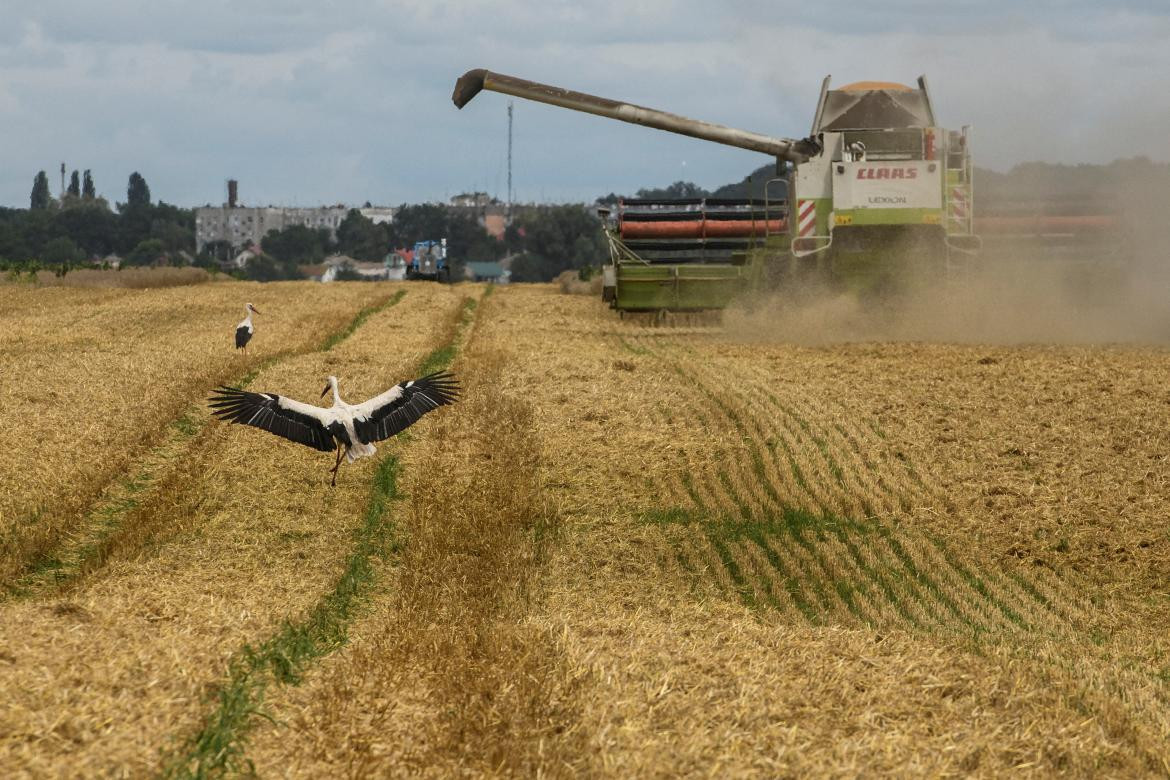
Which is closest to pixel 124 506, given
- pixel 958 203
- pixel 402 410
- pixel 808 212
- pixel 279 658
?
pixel 402 410

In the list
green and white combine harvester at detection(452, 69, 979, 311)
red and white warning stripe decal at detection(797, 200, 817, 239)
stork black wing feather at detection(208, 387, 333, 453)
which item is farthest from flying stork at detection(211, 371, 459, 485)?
red and white warning stripe decal at detection(797, 200, 817, 239)

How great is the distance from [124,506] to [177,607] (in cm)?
403

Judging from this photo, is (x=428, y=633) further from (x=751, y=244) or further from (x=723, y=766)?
(x=751, y=244)

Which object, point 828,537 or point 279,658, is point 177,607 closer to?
point 279,658

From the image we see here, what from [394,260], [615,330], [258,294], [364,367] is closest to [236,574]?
[364,367]

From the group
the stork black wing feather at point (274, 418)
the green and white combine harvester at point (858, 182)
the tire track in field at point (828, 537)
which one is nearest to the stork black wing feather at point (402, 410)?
the stork black wing feather at point (274, 418)

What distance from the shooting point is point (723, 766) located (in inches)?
248

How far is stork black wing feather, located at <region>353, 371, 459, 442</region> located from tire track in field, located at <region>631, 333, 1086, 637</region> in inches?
89.3

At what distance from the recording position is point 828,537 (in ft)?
40.9

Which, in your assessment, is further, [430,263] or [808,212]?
[430,263]

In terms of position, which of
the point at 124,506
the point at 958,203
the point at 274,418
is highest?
the point at 958,203

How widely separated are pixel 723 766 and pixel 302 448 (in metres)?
9.30

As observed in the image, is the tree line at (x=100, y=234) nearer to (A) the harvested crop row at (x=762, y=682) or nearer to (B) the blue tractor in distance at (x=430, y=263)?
(B) the blue tractor in distance at (x=430, y=263)

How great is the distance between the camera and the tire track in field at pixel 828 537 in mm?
10594
